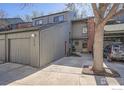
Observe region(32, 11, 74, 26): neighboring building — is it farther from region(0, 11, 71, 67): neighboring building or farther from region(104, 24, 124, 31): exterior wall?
region(104, 24, 124, 31): exterior wall

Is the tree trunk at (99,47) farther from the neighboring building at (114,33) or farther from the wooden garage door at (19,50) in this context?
the neighboring building at (114,33)

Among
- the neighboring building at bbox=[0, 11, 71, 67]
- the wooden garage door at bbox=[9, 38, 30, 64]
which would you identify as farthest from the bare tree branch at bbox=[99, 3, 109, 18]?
the wooden garage door at bbox=[9, 38, 30, 64]

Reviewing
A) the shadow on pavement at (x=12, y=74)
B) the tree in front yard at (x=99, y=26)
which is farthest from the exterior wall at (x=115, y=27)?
the shadow on pavement at (x=12, y=74)

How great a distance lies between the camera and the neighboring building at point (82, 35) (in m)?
20.8

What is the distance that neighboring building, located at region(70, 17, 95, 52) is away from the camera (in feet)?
68.3

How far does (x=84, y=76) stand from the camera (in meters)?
8.35

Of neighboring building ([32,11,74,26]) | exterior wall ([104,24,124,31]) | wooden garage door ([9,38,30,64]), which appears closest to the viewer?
wooden garage door ([9,38,30,64])

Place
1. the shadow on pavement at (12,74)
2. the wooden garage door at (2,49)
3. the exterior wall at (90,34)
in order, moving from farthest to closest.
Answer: the exterior wall at (90,34), the wooden garage door at (2,49), the shadow on pavement at (12,74)

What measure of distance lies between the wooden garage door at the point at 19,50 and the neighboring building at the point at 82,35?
1024cm

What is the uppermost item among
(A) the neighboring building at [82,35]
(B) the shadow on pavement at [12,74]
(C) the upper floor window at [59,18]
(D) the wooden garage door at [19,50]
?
(C) the upper floor window at [59,18]

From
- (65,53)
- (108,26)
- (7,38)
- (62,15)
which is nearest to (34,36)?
(7,38)

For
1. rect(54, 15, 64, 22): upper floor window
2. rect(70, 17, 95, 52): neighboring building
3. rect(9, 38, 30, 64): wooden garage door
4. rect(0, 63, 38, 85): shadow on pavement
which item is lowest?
rect(0, 63, 38, 85): shadow on pavement

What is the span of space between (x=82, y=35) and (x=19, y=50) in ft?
37.3

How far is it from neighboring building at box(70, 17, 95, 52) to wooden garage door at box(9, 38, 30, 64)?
10238 mm
